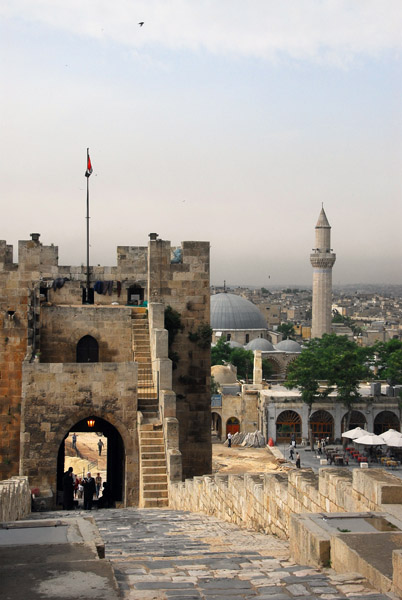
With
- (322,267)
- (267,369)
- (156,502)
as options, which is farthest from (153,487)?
(322,267)

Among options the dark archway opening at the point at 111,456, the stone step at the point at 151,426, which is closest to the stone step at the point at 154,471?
the stone step at the point at 151,426

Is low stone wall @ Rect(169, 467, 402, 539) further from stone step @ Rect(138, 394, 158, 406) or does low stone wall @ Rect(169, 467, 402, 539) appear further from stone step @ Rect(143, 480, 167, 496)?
stone step @ Rect(138, 394, 158, 406)

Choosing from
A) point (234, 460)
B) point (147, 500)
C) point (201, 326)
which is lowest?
point (234, 460)

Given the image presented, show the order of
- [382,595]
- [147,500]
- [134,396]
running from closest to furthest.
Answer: [382,595] → [147,500] → [134,396]

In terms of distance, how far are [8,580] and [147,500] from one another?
30.9 ft

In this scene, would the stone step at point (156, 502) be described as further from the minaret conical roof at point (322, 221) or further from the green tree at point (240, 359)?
the minaret conical roof at point (322, 221)

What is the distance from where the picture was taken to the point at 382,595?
4.84 meters

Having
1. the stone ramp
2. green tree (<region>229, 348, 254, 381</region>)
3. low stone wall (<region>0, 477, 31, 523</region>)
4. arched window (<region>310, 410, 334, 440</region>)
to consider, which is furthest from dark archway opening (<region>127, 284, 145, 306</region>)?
green tree (<region>229, 348, 254, 381</region>)

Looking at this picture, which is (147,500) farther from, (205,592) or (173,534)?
(205,592)

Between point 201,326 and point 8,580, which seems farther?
point 201,326

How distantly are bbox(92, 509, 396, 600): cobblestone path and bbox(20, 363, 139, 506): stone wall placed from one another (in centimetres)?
576

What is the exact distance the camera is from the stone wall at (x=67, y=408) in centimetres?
1517

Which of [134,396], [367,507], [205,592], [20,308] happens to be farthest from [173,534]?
[20,308]

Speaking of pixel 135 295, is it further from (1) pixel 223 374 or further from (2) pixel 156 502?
(1) pixel 223 374
